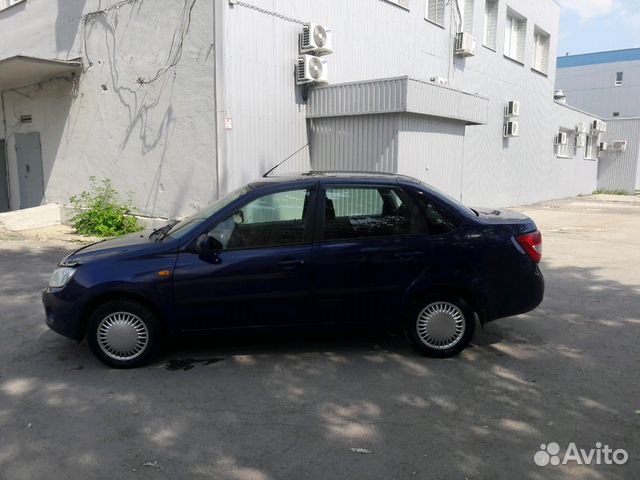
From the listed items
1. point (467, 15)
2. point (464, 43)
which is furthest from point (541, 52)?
point (464, 43)

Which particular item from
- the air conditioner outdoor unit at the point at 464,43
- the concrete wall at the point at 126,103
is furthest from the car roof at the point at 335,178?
the air conditioner outdoor unit at the point at 464,43

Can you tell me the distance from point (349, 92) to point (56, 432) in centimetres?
837

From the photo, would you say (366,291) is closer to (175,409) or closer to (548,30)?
(175,409)

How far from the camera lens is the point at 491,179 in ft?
59.7

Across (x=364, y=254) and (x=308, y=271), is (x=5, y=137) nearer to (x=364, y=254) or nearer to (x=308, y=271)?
(x=308, y=271)

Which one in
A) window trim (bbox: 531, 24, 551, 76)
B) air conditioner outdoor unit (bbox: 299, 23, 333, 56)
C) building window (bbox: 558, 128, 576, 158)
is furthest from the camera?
building window (bbox: 558, 128, 576, 158)

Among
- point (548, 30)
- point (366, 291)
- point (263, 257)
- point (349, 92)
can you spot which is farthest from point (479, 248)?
point (548, 30)

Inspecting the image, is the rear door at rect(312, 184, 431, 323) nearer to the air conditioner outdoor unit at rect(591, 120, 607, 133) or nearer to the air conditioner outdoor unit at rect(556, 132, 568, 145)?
the air conditioner outdoor unit at rect(556, 132, 568, 145)

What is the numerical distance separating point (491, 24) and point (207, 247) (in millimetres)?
16748

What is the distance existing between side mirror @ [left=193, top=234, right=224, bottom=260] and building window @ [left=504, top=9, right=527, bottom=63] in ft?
58.5

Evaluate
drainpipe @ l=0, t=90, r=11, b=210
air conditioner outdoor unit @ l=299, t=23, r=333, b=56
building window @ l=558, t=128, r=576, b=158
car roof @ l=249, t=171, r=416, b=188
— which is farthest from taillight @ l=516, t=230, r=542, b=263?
building window @ l=558, t=128, r=576, b=158

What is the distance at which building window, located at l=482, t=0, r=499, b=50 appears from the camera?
17.7 meters

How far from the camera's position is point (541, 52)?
22266 mm

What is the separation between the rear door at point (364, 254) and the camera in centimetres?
457
